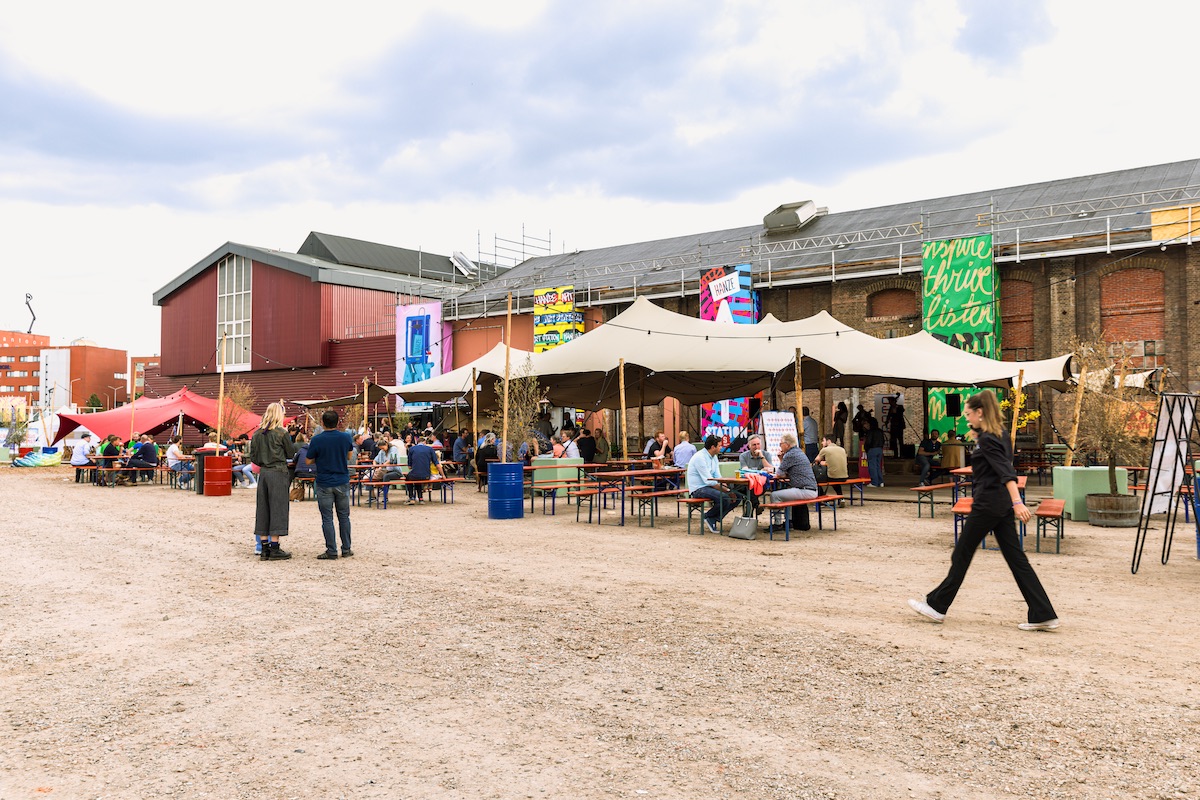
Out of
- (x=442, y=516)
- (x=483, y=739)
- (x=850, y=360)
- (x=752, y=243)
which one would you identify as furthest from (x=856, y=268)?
(x=483, y=739)

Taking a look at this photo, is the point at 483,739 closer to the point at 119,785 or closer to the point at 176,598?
the point at 119,785

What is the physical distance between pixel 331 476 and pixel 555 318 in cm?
2209

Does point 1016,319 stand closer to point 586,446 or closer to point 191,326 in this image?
point 586,446

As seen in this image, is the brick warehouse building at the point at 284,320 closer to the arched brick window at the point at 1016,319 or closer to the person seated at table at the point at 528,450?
the person seated at table at the point at 528,450

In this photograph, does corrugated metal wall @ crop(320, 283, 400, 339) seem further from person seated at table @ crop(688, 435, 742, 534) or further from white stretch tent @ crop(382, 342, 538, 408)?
person seated at table @ crop(688, 435, 742, 534)

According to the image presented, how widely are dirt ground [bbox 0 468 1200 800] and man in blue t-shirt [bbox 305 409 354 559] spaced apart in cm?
40

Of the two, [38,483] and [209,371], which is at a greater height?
[209,371]

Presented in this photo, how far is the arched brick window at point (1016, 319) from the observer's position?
24141 mm

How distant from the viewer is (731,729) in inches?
158

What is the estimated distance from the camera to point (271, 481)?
9352 millimetres

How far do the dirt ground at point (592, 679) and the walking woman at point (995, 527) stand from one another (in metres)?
0.16

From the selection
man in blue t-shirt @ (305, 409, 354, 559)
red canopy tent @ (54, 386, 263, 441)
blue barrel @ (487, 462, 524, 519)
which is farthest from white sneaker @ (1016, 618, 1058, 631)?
red canopy tent @ (54, 386, 263, 441)

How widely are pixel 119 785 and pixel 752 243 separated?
2993 cm

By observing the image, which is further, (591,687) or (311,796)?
(591,687)
